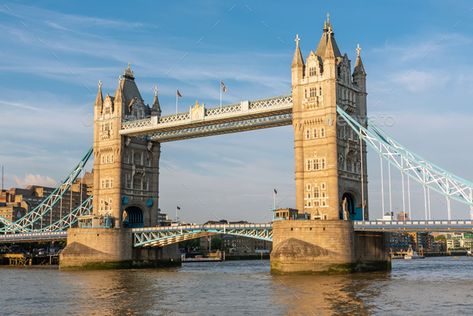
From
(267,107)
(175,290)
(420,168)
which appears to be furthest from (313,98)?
(175,290)

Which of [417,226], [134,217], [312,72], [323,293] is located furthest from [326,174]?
[134,217]

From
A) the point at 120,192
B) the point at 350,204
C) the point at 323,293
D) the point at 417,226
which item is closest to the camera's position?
the point at 323,293

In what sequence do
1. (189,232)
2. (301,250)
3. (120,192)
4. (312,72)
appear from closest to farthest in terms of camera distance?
(301,250), (312,72), (189,232), (120,192)

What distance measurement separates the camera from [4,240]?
11438 cm

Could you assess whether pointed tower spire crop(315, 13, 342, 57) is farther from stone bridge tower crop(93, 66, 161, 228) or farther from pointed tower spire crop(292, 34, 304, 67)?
stone bridge tower crop(93, 66, 161, 228)

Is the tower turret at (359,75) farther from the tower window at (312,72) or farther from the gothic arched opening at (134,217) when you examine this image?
the gothic arched opening at (134,217)

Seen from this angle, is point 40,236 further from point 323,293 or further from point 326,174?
point 323,293

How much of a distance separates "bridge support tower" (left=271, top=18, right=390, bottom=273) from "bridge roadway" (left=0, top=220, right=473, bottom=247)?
3.94m

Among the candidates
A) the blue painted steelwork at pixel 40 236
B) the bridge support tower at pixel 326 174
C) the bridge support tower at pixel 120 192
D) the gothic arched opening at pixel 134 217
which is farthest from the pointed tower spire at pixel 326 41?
the blue painted steelwork at pixel 40 236

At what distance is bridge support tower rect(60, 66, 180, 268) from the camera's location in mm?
90250

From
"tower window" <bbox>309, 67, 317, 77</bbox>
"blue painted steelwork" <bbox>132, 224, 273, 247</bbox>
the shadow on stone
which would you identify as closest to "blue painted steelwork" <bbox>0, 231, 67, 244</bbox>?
"blue painted steelwork" <bbox>132, 224, 273, 247</bbox>

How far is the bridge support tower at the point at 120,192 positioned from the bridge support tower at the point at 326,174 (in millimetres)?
26444

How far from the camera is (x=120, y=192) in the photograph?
95312 mm

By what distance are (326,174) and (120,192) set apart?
34465 millimetres
